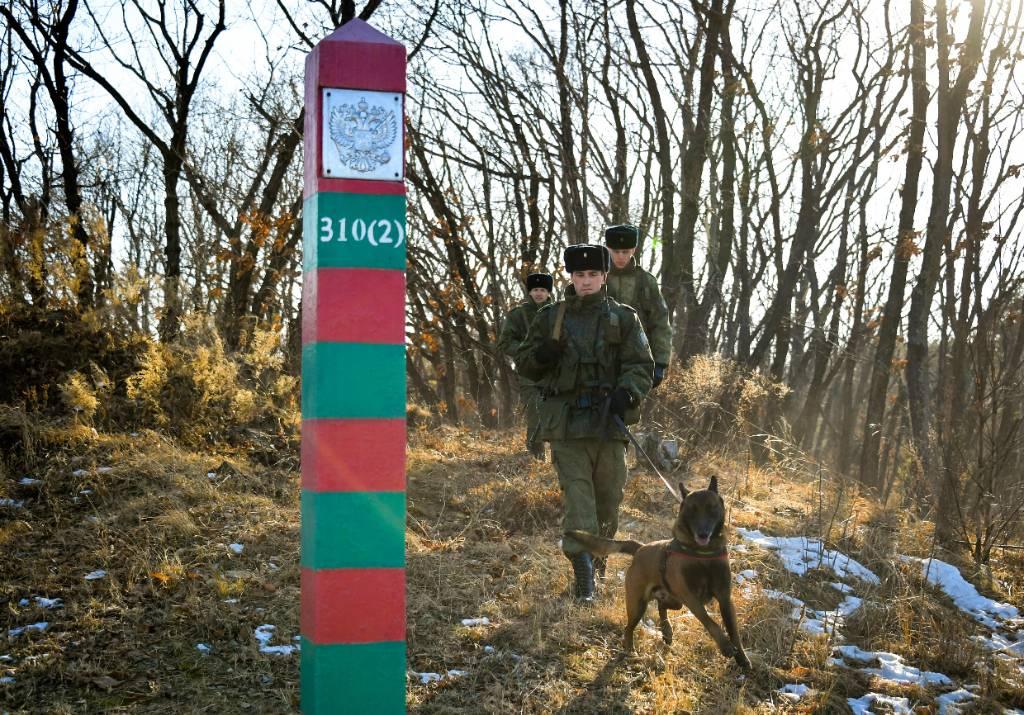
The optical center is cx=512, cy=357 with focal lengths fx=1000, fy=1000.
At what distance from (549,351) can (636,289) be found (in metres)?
1.93

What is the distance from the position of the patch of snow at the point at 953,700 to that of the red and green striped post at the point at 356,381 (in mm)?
2860

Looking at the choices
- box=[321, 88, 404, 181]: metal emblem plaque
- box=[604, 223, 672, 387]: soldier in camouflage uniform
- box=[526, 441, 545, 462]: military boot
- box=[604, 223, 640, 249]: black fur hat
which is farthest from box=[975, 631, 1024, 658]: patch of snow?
box=[321, 88, 404, 181]: metal emblem plaque

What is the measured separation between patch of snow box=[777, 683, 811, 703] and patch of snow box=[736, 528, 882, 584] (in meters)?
2.00

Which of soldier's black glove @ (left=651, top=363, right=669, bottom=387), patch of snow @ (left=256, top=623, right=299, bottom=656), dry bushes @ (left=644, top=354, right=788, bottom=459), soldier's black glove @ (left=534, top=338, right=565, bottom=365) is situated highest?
soldier's black glove @ (left=534, top=338, right=565, bottom=365)

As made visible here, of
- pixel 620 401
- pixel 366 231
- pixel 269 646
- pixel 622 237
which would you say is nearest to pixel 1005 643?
pixel 620 401

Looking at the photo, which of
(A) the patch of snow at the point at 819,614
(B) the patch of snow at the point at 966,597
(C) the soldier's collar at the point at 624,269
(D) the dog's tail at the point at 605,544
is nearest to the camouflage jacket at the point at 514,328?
(C) the soldier's collar at the point at 624,269

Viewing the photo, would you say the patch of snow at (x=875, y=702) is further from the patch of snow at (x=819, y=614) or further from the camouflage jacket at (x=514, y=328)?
the camouflage jacket at (x=514, y=328)

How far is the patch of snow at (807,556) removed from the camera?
699 centimetres

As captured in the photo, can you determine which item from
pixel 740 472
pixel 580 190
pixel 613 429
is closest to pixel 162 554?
pixel 613 429

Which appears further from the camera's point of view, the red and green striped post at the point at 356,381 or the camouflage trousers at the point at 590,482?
the camouflage trousers at the point at 590,482

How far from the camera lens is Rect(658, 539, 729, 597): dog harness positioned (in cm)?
479

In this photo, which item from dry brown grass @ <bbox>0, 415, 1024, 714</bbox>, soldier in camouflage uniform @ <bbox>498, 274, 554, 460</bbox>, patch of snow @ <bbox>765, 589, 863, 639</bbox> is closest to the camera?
dry brown grass @ <bbox>0, 415, 1024, 714</bbox>

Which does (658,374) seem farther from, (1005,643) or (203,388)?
(203,388)

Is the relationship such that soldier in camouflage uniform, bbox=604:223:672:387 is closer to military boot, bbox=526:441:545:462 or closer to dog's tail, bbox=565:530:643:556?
military boot, bbox=526:441:545:462
